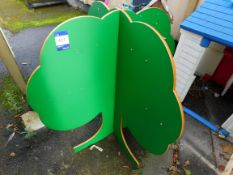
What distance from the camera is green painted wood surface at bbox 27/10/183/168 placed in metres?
1.46

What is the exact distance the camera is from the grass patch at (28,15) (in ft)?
18.5

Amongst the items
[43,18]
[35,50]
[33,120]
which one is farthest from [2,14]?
[33,120]

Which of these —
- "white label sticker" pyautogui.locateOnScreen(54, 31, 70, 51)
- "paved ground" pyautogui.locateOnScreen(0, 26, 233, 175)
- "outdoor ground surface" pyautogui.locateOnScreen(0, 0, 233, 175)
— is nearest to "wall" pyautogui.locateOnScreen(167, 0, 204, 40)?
"outdoor ground surface" pyautogui.locateOnScreen(0, 0, 233, 175)

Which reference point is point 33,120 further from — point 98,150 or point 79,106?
point 79,106

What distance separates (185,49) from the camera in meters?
2.71

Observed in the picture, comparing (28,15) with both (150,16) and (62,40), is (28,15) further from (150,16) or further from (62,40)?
(62,40)

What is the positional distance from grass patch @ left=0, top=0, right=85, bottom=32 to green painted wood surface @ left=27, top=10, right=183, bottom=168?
4543 mm

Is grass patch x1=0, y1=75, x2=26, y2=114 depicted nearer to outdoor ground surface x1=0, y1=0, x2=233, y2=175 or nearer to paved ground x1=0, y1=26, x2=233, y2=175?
outdoor ground surface x1=0, y1=0, x2=233, y2=175

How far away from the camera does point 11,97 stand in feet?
11.0

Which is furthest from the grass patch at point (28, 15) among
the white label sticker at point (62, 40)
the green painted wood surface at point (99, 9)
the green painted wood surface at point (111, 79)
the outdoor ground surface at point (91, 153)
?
the white label sticker at point (62, 40)

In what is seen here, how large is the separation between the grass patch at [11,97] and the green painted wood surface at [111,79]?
5.17 ft

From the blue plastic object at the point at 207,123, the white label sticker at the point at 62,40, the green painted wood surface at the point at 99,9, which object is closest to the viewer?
the white label sticker at the point at 62,40

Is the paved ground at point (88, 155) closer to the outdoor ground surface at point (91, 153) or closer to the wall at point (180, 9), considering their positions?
the outdoor ground surface at point (91, 153)

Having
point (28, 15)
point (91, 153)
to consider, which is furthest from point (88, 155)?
point (28, 15)
